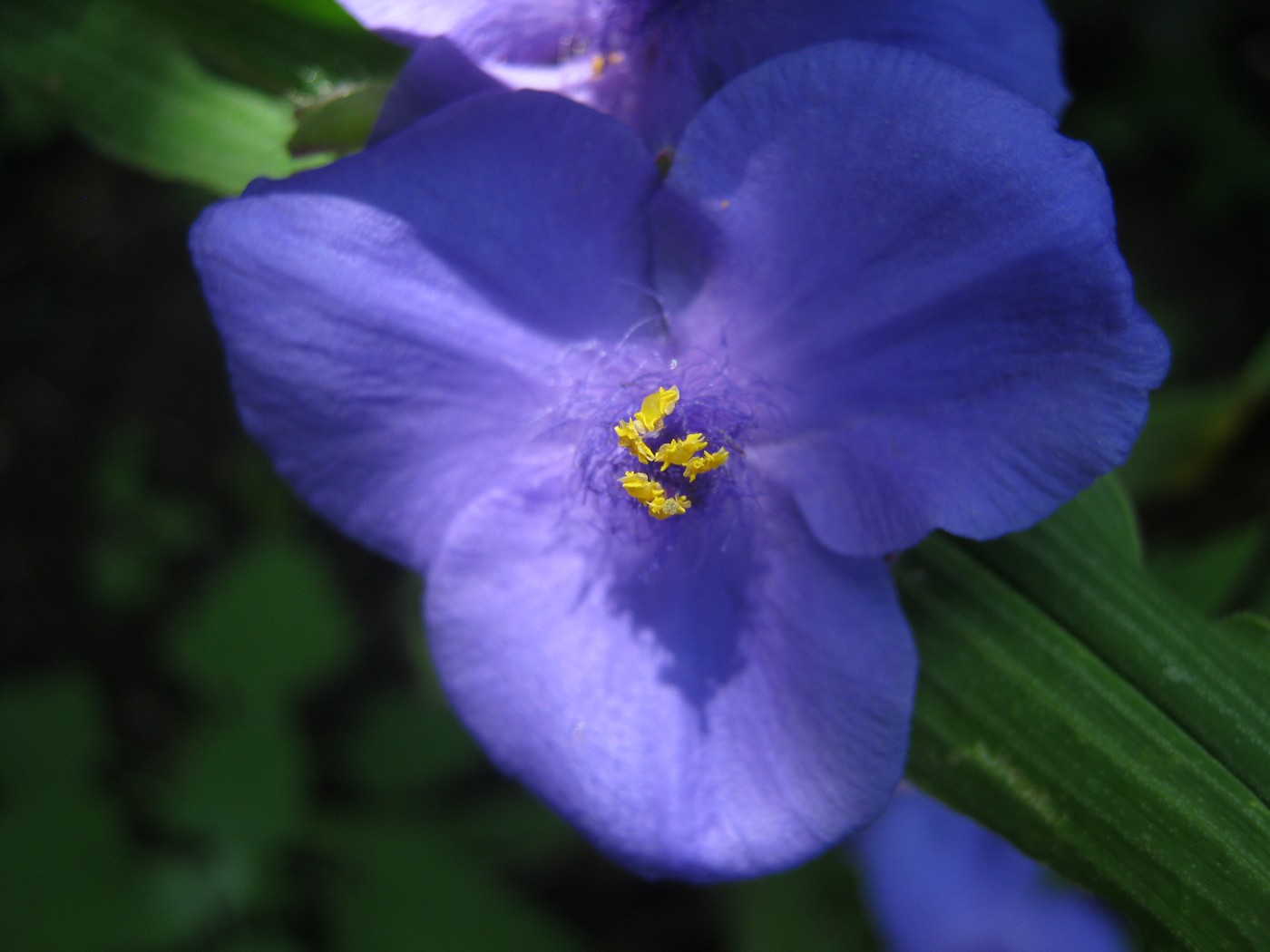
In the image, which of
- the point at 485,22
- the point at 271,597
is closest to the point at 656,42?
the point at 485,22

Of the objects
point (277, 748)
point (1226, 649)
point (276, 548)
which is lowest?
point (277, 748)

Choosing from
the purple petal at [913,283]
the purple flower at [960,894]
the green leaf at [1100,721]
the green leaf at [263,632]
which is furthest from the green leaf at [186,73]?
the purple flower at [960,894]

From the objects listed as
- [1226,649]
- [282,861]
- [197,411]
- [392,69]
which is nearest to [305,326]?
[392,69]

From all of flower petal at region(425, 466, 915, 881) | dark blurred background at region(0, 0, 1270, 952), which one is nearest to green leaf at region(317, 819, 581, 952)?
dark blurred background at region(0, 0, 1270, 952)

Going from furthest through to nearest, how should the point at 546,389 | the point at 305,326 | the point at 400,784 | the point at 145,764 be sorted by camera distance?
the point at 145,764
the point at 400,784
the point at 546,389
the point at 305,326

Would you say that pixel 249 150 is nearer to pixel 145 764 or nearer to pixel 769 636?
pixel 769 636

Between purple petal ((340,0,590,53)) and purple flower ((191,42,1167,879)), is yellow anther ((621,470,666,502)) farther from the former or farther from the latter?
purple petal ((340,0,590,53))
